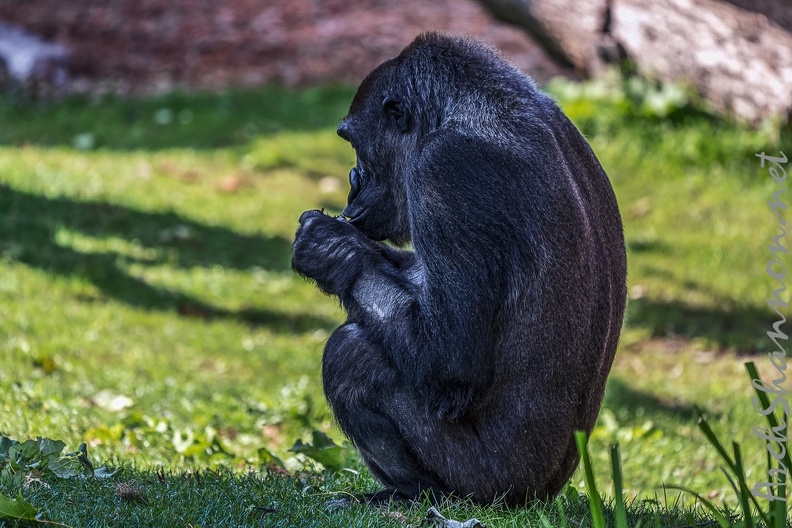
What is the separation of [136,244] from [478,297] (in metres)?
Answer: 5.61

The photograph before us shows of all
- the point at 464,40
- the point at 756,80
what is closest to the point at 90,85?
the point at 756,80

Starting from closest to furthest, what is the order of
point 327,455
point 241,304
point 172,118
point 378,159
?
point 378,159, point 327,455, point 241,304, point 172,118

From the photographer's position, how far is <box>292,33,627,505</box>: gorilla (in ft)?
11.3

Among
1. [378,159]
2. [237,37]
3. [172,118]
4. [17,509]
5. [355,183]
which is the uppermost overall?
[378,159]

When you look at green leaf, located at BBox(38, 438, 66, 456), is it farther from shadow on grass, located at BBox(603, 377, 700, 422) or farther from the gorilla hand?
A: shadow on grass, located at BBox(603, 377, 700, 422)

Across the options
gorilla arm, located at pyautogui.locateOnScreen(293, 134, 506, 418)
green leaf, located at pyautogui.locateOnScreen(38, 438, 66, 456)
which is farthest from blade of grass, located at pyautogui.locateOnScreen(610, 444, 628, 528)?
green leaf, located at pyautogui.locateOnScreen(38, 438, 66, 456)

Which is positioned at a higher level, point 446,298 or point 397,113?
point 397,113

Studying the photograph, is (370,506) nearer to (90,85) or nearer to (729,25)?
(729,25)

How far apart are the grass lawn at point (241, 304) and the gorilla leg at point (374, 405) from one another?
24 centimetres

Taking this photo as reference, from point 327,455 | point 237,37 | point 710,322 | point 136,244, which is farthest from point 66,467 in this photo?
point 237,37

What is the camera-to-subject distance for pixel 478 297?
134 inches

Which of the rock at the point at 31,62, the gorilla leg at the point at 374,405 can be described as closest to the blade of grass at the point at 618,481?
the gorilla leg at the point at 374,405

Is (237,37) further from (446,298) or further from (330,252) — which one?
(446,298)

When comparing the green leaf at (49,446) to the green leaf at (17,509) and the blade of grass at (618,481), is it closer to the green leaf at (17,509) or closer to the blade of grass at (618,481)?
the green leaf at (17,509)
